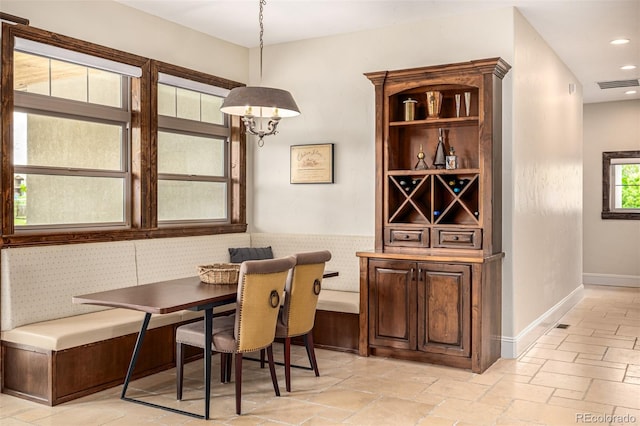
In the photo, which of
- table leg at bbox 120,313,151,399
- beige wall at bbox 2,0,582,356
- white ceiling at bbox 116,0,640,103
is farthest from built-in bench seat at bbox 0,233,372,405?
white ceiling at bbox 116,0,640,103

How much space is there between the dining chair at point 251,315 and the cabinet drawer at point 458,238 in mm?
1469

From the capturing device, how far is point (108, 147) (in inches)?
188

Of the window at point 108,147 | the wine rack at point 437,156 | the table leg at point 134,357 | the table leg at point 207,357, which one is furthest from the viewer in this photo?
the wine rack at point 437,156

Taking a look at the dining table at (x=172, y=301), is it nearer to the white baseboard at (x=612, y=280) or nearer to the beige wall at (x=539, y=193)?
the beige wall at (x=539, y=193)

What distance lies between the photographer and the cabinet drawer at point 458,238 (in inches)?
176

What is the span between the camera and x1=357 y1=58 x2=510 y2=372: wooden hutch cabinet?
4.37 m

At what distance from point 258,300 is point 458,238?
1835 mm

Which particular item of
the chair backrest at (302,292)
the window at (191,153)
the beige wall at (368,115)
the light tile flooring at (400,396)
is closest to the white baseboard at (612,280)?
the beige wall at (368,115)

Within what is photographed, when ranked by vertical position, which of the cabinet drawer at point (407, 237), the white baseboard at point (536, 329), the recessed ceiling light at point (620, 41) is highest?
the recessed ceiling light at point (620, 41)

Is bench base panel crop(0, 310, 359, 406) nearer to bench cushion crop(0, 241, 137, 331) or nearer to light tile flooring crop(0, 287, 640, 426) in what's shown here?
light tile flooring crop(0, 287, 640, 426)

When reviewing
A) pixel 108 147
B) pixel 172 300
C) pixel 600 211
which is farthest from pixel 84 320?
pixel 600 211

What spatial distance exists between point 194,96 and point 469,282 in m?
3.09

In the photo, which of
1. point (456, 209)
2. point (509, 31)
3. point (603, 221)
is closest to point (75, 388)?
point (456, 209)

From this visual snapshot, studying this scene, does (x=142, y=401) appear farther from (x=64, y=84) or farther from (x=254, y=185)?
(x=254, y=185)
